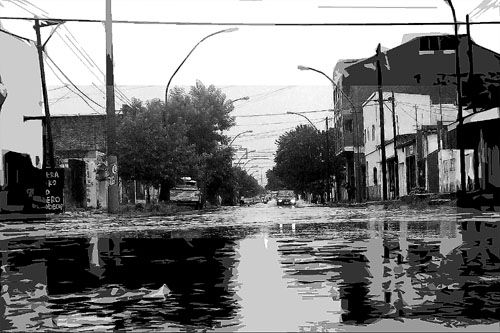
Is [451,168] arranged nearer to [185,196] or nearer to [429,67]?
[185,196]

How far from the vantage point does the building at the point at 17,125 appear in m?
38.4

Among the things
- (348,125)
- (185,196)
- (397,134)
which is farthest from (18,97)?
(348,125)

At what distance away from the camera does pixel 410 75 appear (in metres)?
76.9

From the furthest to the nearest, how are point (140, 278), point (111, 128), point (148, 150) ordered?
point (148, 150), point (111, 128), point (140, 278)

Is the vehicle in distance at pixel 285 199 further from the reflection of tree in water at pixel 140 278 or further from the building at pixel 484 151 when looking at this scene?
the reflection of tree in water at pixel 140 278

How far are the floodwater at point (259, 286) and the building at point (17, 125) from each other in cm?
2453

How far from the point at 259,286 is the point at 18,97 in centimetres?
3424

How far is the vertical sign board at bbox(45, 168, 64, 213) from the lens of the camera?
36938 millimetres

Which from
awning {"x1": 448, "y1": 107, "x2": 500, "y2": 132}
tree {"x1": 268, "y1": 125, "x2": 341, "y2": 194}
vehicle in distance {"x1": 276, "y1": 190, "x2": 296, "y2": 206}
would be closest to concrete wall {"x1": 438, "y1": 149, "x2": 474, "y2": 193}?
awning {"x1": 448, "y1": 107, "x2": 500, "y2": 132}

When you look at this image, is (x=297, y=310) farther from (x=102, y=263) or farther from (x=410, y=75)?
(x=410, y=75)

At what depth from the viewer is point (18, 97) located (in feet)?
133

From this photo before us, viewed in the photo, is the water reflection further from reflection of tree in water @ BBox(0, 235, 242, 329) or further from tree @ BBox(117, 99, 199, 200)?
tree @ BBox(117, 99, 199, 200)

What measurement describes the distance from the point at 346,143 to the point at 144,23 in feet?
173

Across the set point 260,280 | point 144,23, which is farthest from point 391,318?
point 144,23
